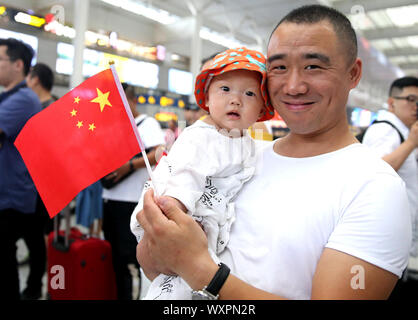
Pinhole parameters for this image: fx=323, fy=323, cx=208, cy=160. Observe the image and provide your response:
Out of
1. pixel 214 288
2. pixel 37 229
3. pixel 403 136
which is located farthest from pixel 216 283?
pixel 37 229

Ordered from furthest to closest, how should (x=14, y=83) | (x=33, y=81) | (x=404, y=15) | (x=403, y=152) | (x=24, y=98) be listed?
(x=404, y=15) < (x=33, y=81) < (x=403, y=152) < (x=14, y=83) < (x=24, y=98)

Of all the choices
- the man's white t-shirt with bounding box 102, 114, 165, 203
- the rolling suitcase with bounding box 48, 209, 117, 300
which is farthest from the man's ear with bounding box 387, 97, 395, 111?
the rolling suitcase with bounding box 48, 209, 117, 300

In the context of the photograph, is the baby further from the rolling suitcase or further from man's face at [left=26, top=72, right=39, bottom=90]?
man's face at [left=26, top=72, right=39, bottom=90]

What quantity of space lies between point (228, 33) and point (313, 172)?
694 centimetres

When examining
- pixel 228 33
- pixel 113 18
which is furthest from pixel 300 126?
pixel 228 33

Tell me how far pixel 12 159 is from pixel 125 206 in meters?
0.93

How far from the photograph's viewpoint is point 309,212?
824mm

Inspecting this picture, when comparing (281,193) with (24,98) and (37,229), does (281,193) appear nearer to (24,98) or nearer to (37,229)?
(24,98)

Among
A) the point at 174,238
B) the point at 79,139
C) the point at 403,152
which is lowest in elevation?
the point at 174,238

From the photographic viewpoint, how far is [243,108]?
106 centimetres

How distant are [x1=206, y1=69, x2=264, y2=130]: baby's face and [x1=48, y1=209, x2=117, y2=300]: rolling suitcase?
1.80 metres

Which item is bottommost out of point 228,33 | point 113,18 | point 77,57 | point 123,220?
point 123,220

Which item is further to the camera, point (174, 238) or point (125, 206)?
point (125, 206)

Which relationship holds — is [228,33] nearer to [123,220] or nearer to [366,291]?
[123,220]
